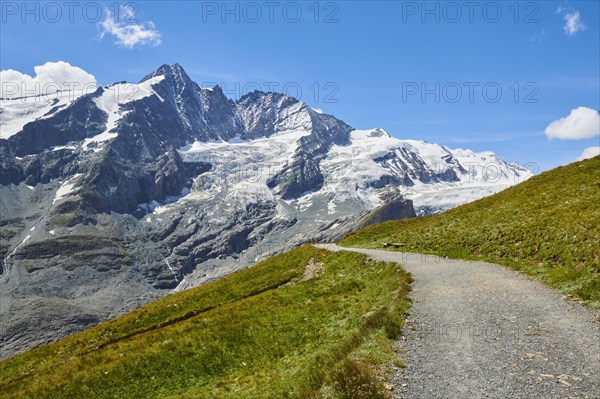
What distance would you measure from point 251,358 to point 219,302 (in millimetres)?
17873

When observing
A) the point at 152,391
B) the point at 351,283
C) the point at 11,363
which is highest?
the point at 351,283

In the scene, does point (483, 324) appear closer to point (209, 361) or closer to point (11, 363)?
point (209, 361)

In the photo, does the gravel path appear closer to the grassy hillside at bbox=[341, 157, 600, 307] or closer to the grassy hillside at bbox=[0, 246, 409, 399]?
the grassy hillside at bbox=[0, 246, 409, 399]

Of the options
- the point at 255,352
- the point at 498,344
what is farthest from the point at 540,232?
the point at 255,352

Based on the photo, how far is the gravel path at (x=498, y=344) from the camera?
572 inches

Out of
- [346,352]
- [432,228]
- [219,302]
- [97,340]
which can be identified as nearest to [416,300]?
[346,352]

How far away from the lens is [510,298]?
2448cm

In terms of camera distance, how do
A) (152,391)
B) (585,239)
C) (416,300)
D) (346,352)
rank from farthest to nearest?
(585,239) → (416,300) → (152,391) → (346,352)

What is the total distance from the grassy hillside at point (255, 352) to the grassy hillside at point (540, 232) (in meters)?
9.31

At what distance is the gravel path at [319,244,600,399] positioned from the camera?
14.5 metres

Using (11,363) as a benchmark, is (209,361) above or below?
above

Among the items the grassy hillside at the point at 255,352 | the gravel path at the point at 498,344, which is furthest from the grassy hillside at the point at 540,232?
the grassy hillside at the point at 255,352

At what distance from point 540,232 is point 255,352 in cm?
2470

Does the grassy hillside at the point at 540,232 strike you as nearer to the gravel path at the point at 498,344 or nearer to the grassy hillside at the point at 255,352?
the gravel path at the point at 498,344
